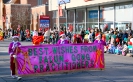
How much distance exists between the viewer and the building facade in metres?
26.6

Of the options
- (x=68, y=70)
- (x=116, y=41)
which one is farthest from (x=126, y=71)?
(x=116, y=41)

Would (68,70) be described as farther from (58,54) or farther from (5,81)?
(5,81)

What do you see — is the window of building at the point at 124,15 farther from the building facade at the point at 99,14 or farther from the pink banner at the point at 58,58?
the pink banner at the point at 58,58

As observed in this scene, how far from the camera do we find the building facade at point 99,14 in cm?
2656

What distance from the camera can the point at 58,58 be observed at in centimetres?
Result: 1191

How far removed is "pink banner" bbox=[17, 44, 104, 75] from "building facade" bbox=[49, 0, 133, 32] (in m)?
14.0

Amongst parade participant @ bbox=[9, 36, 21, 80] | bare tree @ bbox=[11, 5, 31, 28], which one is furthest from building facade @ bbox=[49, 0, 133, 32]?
bare tree @ bbox=[11, 5, 31, 28]

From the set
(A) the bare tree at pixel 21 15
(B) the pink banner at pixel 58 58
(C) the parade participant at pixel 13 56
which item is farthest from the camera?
(A) the bare tree at pixel 21 15

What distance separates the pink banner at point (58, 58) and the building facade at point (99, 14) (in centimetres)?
1398

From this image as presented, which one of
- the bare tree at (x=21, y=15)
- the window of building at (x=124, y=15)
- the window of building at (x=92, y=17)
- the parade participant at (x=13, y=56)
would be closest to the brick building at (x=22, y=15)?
the bare tree at (x=21, y=15)

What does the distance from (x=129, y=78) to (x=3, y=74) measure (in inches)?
203

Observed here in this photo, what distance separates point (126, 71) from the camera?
42.1ft

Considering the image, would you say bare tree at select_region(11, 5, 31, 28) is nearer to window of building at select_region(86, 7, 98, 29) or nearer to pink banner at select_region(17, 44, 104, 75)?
window of building at select_region(86, 7, 98, 29)

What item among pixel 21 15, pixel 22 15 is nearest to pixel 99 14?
pixel 22 15
